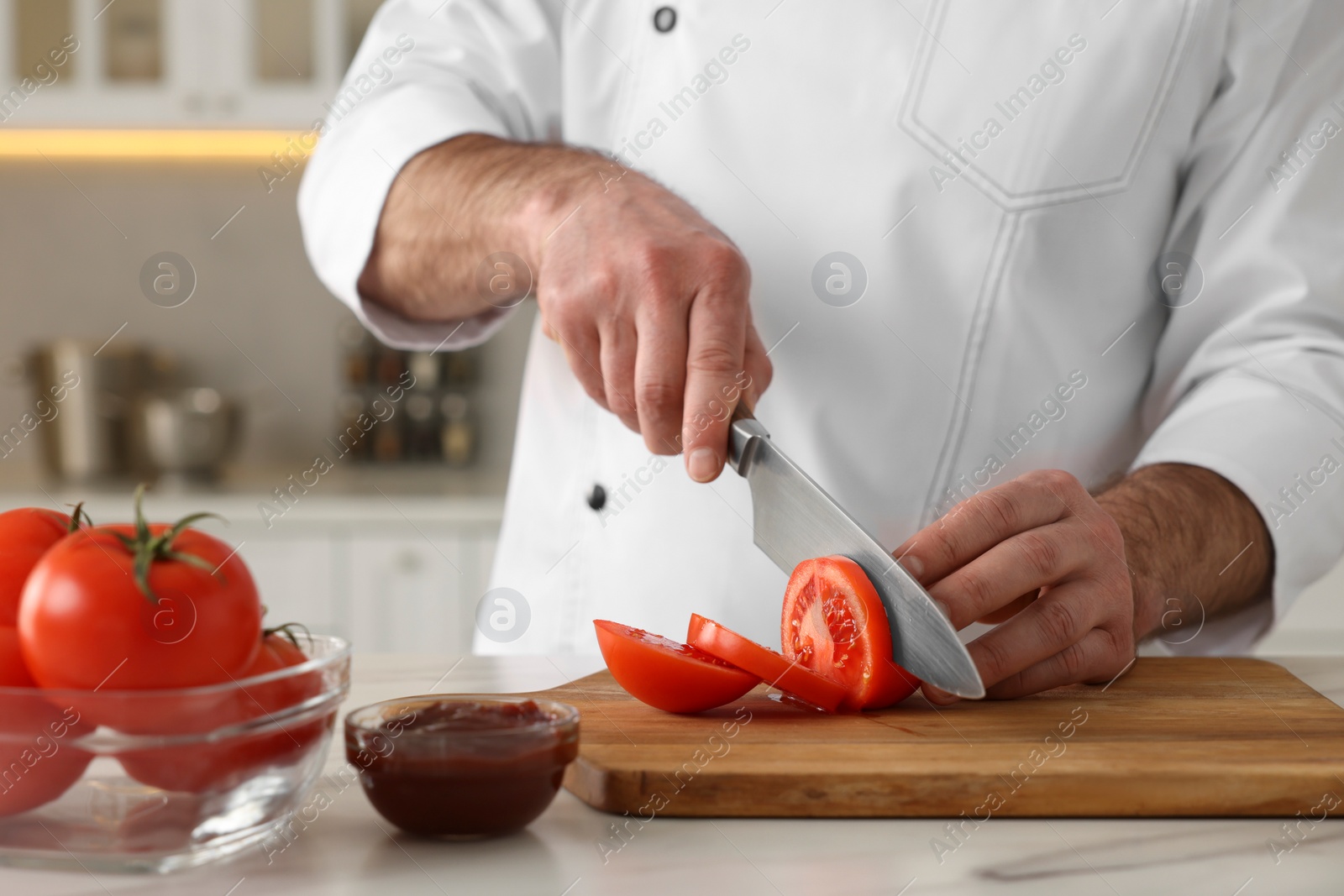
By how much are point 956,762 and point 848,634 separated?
142 mm

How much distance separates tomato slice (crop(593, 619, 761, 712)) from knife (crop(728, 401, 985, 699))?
10 centimetres

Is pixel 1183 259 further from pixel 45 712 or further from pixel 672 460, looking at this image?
pixel 45 712

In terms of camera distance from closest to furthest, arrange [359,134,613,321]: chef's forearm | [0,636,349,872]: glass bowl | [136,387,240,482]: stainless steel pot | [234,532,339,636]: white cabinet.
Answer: [0,636,349,872]: glass bowl, [359,134,613,321]: chef's forearm, [234,532,339,636]: white cabinet, [136,387,240,482]: stainless steel pot

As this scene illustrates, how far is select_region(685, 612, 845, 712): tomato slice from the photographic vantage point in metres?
0.74

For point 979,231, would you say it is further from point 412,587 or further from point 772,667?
point 412,587

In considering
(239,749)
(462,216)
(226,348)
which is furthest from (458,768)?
(226,348)

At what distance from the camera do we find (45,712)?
470mm

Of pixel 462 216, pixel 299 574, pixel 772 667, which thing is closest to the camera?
pixel 772 667

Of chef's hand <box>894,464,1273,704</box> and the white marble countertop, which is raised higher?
chef's hand <box>894,464,1273,704</box>

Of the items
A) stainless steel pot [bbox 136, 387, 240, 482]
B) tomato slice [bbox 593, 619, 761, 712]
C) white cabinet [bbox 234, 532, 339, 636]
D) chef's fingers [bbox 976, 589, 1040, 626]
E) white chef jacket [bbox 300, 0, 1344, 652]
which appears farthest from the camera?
stainless steel pot [bbox 136, 387, 240, 482]

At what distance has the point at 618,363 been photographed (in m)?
0.85

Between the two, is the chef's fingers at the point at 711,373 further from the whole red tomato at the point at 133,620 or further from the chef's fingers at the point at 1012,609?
the whole red tomato at the point at 133,620

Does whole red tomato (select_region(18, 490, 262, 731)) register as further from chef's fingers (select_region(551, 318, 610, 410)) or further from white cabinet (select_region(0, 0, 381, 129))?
white cabinet (select_region(0, 0, 381, 129))

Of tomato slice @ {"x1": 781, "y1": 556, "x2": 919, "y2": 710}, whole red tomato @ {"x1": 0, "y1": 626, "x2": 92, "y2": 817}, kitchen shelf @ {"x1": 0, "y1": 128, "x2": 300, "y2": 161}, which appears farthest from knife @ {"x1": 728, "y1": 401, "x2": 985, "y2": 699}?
kitchen shelf @ {"x1": 0, "y1": 128, "x2": 300, "y2": 161}
